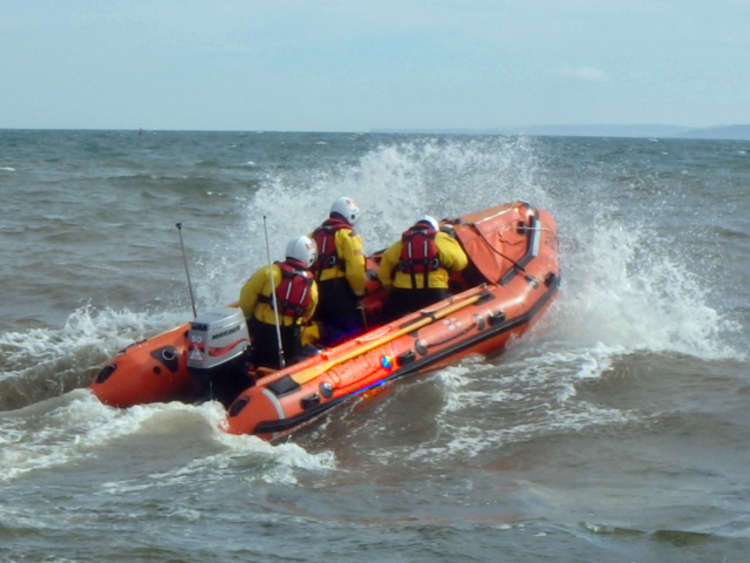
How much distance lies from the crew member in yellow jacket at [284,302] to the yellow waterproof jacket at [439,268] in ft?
3.66

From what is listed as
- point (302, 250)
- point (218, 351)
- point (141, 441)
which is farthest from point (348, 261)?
point (141, 441)

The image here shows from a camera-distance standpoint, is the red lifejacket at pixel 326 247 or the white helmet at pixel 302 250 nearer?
the white helmet at pixel 302 250

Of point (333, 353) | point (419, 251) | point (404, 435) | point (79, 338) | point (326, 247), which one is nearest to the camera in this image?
point (404, 435)

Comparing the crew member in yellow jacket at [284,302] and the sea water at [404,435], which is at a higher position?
the crew member in yellow jacket at [284,302]

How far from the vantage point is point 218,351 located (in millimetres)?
6387

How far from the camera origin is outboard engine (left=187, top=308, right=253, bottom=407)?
20.8 feet

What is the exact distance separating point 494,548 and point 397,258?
3776 millimetres

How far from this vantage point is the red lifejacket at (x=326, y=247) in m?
7.42

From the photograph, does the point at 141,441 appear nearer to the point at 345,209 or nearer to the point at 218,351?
the point at 218,351

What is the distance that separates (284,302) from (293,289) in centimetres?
12

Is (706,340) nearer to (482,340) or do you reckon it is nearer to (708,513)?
(482,340)

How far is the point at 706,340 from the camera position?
8852 mm

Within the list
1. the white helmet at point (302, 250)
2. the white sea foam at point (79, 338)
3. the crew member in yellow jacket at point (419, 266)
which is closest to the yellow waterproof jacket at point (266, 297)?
the white helmet at point (302, 250)

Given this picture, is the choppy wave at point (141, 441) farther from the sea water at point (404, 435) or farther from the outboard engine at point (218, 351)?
the outboard engine at point (218, 351)
